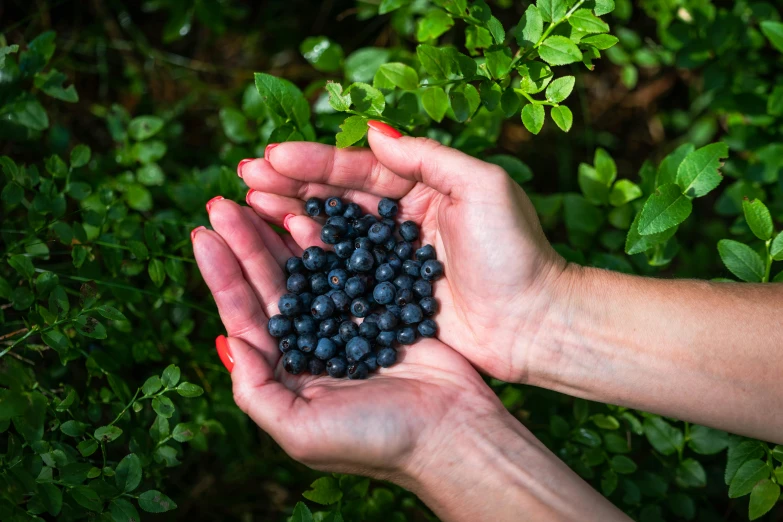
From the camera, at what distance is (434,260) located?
2404 mm

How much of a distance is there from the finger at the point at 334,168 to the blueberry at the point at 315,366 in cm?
71

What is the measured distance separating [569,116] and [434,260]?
0.75 metres

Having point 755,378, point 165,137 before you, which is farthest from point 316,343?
point 165,137

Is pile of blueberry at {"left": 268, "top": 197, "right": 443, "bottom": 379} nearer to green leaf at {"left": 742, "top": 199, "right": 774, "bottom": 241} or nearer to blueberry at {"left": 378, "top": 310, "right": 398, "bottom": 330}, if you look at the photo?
blueberry at {"left": 378, "top": 310, "right": 398, "bottom": 330}

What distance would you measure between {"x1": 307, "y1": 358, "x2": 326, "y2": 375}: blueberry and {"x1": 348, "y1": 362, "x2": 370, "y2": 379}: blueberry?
4.5 inches

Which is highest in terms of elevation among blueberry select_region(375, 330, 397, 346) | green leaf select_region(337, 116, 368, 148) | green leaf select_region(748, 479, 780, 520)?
green leaf select_region(337, 116, 368, 148)

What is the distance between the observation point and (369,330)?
7.66 feet

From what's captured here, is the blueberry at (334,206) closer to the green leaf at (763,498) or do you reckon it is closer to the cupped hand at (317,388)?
the cupped hand at (317,388)

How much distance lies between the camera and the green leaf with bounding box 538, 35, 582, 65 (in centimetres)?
193

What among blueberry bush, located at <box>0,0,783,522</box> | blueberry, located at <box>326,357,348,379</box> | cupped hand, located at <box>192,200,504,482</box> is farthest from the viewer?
blueberry, located at <box>326,357,348,379</box>

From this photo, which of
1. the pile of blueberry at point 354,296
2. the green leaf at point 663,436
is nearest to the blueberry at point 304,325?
the pile of blueberry at point 354,296

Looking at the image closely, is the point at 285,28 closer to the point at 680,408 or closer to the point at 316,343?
the point at 316,343

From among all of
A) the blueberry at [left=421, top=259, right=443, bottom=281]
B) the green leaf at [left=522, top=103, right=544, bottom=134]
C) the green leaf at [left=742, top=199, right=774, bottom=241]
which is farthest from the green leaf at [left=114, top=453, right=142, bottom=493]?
the green leaf at [left=742, top=199, right=774, bottom=241]

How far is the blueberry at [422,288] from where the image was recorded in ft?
7.81
